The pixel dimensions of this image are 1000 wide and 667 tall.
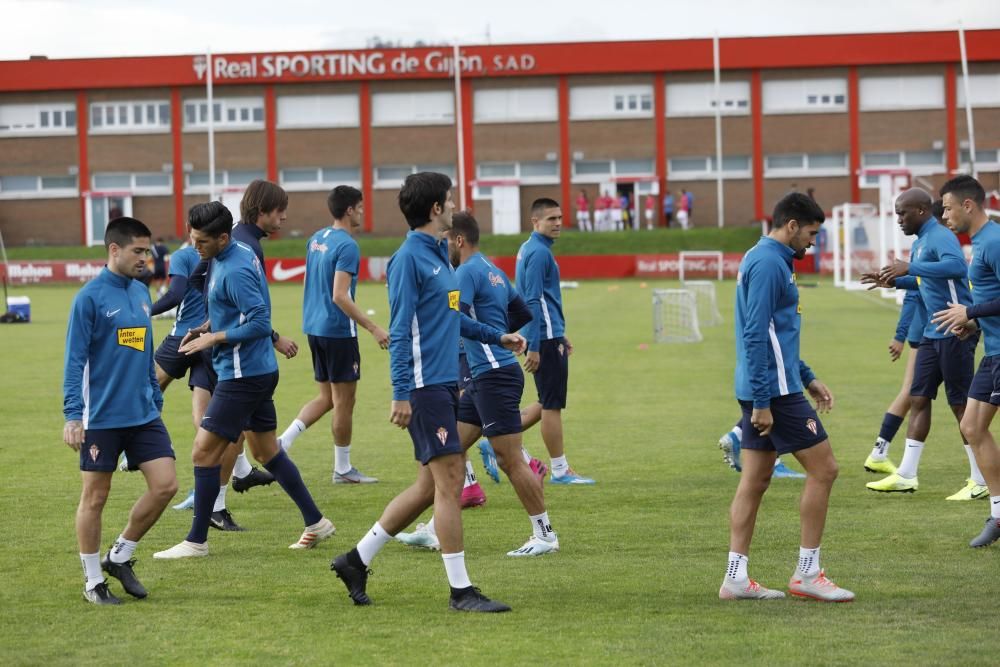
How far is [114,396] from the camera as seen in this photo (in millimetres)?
7242

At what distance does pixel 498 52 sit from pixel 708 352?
4306 centimetres

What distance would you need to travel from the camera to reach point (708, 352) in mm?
23281

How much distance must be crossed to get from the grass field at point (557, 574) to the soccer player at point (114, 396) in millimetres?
309

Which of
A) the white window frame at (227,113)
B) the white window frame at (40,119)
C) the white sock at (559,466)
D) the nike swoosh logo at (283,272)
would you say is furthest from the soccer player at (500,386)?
the white window frame at (40,119)

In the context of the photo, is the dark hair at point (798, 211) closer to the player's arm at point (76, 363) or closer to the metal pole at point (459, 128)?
the player's arm at point (76, 363)

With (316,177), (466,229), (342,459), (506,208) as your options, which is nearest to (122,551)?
(466,229)

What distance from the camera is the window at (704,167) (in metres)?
64.4

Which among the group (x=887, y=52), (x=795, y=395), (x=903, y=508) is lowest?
(x=903, y=508)

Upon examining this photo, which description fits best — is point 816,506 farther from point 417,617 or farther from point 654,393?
point 654,393

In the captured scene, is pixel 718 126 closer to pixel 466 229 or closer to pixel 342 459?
pixel 342 459

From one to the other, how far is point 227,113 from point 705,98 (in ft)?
74.0

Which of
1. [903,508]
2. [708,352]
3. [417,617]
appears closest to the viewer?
[417,617]

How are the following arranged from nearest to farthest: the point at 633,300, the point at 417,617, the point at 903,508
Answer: the point at 417,617 → the point at 903,508 → the point at 633,300

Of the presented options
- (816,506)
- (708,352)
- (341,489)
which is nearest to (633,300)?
(708,352)
